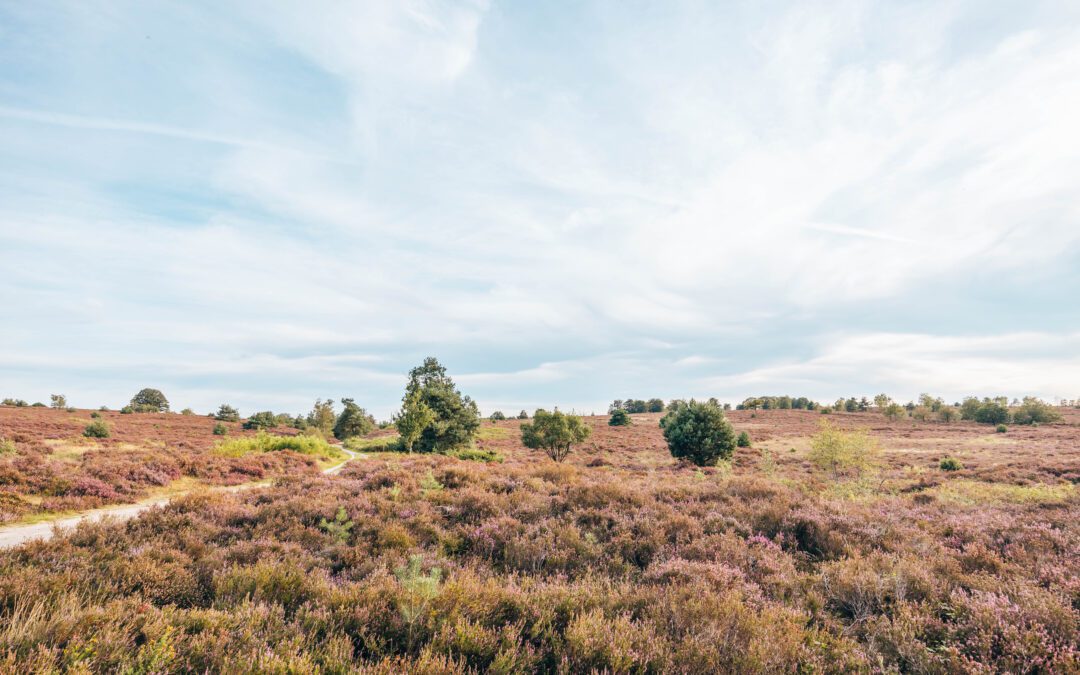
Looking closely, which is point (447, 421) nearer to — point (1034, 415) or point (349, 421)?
point (349, 421)

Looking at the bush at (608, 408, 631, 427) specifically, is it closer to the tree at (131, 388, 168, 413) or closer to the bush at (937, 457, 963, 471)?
the bush at (937, 457, 963, 471)

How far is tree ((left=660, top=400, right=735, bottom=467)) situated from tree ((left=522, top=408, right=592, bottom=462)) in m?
8.07

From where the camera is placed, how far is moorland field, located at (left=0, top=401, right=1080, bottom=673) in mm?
4090

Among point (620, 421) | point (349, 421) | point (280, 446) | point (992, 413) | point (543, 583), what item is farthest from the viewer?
point (620, 421)

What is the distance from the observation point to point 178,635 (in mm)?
4008

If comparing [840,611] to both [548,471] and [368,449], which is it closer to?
[548,471]

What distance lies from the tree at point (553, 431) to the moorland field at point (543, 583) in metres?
23.5

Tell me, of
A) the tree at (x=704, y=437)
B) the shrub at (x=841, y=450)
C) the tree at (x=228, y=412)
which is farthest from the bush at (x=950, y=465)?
the tree at (x=228, y=412)

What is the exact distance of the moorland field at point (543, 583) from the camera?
13.4ft

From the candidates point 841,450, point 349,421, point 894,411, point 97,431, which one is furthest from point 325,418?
point 894,411

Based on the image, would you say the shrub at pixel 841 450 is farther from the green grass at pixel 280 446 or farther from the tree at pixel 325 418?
the tree at pixel 325 418

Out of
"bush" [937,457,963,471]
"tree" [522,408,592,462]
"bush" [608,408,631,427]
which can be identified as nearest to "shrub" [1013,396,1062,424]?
"bush" [608,408,631,427]

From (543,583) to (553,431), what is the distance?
29.9 meters

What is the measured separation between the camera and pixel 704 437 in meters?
31.8
